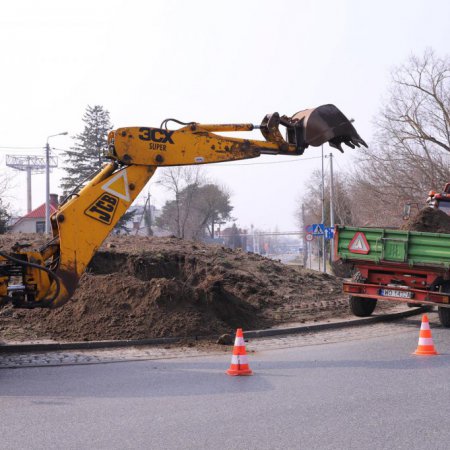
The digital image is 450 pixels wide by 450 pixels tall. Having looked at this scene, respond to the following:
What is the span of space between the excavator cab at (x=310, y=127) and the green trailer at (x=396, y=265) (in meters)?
3.31

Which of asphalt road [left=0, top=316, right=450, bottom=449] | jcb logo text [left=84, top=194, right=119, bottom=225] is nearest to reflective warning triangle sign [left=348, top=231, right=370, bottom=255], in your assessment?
asphalt road [left=0, top=316, right=450, bottom=449]

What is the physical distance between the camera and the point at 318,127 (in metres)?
10.5

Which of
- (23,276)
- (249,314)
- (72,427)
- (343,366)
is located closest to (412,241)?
(249,314)

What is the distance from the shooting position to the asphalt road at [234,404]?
575 cm

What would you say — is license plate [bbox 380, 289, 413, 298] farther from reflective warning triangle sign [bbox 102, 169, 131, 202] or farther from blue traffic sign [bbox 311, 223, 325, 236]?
blue traffic sign [bbox 311, 223, 325, 236]

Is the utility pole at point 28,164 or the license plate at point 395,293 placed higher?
the utility pole at point 28,164

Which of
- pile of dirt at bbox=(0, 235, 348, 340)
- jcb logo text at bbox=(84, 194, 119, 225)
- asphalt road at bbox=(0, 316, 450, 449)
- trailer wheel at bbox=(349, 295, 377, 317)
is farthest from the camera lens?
trailer wheel at bbox=(349, 295, 377, 317)

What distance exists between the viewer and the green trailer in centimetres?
1284

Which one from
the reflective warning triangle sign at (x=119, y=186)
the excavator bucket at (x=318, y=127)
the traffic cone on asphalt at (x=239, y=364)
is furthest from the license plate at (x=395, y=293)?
the reflective warning triangle sign at (x=119, y=186)

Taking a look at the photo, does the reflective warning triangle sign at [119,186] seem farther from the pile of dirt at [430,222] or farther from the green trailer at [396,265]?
the pile of dirt at [430,222]

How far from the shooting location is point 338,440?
18.6 ft

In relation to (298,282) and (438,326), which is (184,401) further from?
(298,282)

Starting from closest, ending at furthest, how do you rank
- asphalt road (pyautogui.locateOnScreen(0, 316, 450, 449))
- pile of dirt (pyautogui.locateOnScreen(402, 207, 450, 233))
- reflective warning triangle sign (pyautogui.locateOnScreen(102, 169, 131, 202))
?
asphalt road (pyautogui.locateOnScreen(0, 316, 450, 449)) < reflective warning triangle sign (pyautogui.locateOnScreen(102, 169, 131, 202)) < pile of dirt (pyautogui.locateOnScreen(402, 207, 450, 233))

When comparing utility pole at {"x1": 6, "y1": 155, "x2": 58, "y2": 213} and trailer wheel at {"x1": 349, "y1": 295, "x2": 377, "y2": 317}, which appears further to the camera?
utility pole at {"x1": 6, "y1": 155, "x2": 58, "y2": 213}
